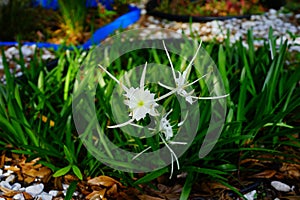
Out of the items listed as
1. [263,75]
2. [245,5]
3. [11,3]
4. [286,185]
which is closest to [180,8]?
[245,5]

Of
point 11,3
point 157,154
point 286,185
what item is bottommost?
point 286,185

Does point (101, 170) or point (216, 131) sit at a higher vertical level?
point (216, 131)

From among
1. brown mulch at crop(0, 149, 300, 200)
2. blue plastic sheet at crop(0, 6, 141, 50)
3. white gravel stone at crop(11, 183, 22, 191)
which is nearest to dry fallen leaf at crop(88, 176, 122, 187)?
brown mulch at crop(0, 149, 300, 200)

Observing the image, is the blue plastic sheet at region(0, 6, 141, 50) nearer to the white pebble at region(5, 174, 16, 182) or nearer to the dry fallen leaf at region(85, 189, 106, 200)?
the white pebble at region(5, 174, 16, 182)

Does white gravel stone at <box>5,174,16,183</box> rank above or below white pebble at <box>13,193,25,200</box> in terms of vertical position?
above

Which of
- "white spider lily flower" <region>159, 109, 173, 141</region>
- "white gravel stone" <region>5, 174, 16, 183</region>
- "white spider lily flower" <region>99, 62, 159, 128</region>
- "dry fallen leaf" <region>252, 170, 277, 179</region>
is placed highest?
"white spider lily flower" <region>99, 62, 159, 128</region>

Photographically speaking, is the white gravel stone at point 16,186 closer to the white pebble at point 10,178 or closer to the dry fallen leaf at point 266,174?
the white pebble at point 10,178

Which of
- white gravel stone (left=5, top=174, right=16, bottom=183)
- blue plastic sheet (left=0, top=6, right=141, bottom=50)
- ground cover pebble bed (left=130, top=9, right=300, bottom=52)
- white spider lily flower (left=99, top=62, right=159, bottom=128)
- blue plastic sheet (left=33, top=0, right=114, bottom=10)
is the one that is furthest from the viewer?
blue plastic sheet (left=33, top=0, right=114, bottom=10)

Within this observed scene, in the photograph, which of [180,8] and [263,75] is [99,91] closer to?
[263,75]
